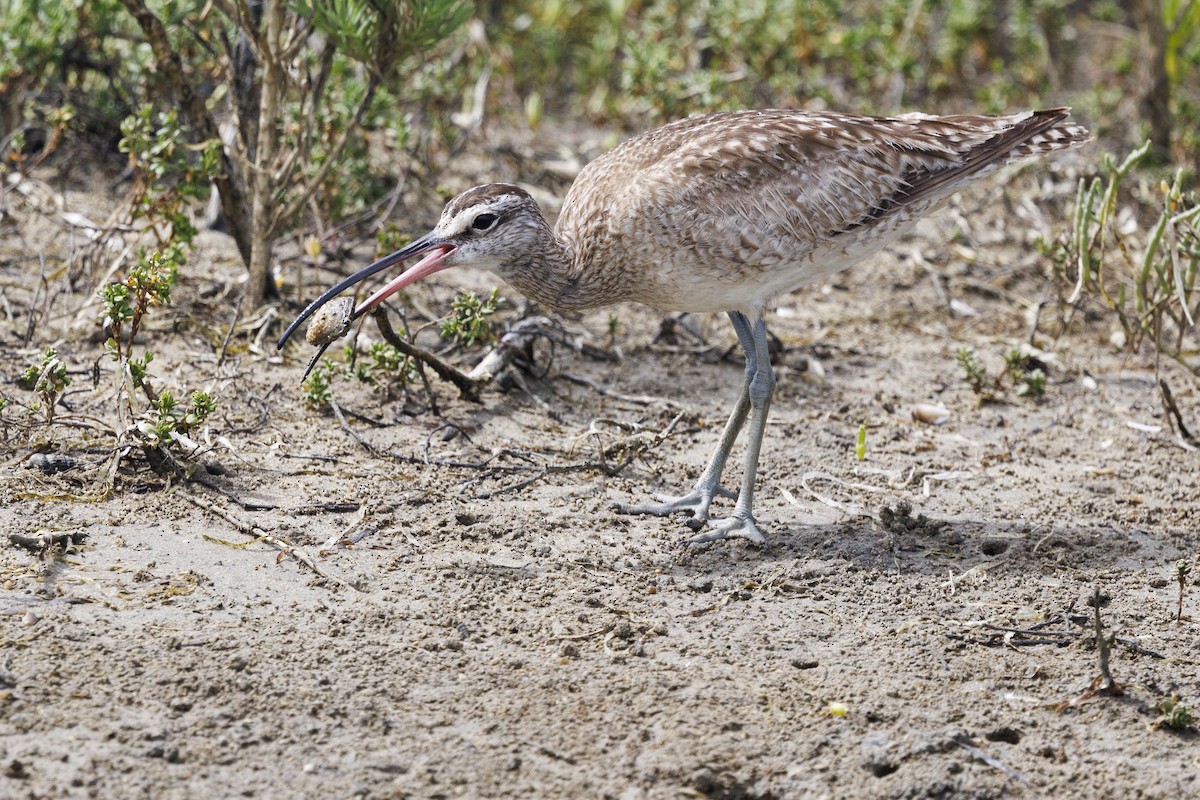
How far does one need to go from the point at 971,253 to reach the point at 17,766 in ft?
20.8

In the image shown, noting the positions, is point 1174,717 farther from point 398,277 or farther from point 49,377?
point 49,377

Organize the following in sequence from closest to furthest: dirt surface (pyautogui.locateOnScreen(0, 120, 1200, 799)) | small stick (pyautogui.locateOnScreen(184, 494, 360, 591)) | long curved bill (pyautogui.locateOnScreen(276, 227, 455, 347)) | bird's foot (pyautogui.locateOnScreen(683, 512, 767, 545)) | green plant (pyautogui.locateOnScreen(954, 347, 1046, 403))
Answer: dirt surface (pyautogui.locateOnScreen(0, 120, 1200, 799))
small stick (pyautogui.locateOnScreen(184, 494, 360, 591))
long curved bill (pyautogui.locateOnScreen(276, 227, 455, 347))
bird's foot (pyautogui.locateOnScreen(683, 512, 767, 545))
green plant (pyautogui.locateOnScreen(954, 347, 1046, 403))

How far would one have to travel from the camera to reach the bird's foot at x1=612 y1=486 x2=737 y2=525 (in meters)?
5.40

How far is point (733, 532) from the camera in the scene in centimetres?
526

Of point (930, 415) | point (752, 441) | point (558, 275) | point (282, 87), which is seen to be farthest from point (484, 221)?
point (930, 415)

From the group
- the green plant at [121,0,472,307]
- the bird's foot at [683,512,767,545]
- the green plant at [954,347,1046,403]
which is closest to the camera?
the bird's foot at [683,512,767,545]

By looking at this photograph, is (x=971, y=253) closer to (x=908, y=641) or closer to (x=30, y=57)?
(x=908, y=641)

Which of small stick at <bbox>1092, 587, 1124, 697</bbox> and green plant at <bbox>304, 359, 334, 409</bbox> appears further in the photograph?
green plant at <bbox>304, 359, 334, 409</bbox>

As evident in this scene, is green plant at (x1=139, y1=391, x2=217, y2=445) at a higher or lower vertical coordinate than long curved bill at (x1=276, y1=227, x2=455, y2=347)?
lower

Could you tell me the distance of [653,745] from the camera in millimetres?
3844

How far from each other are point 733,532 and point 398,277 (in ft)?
5.28

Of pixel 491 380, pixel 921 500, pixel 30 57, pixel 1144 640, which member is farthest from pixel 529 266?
pixel 30 57

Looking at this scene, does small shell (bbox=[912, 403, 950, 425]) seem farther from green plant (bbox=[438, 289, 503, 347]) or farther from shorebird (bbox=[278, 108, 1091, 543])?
green plant (bbox=[438, 289, 503, 347])

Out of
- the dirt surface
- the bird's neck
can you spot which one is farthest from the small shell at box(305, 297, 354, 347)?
the bird's neck
